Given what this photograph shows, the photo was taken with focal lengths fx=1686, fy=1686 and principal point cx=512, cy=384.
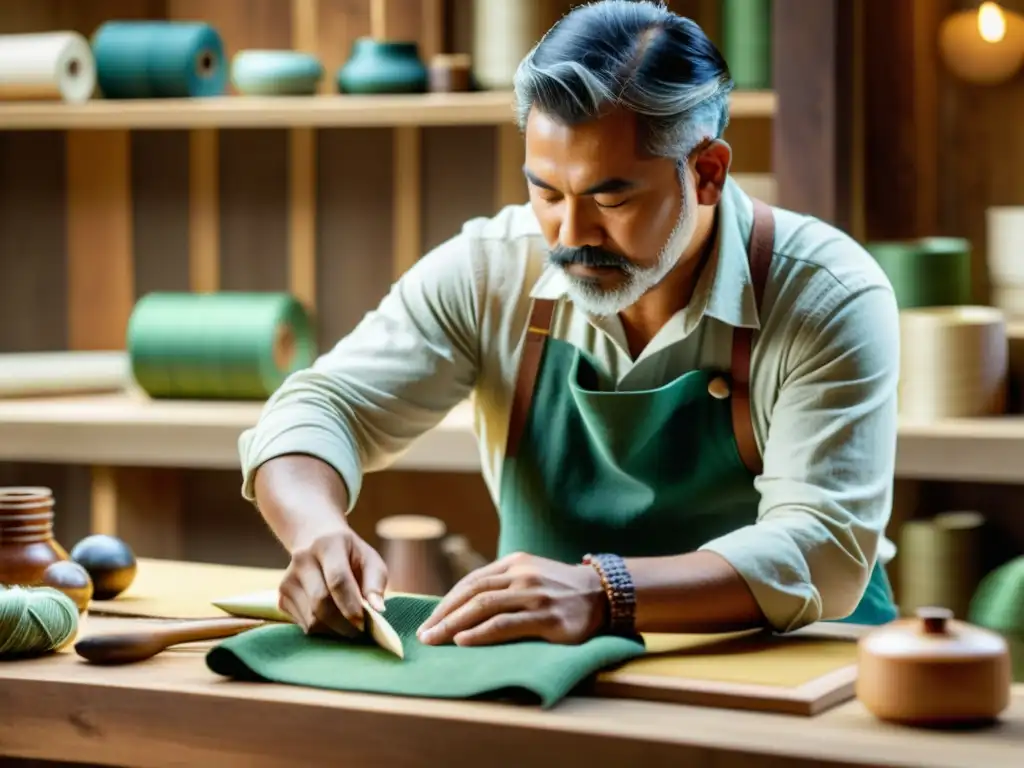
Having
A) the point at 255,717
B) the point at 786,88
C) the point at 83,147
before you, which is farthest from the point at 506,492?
the point at 83,147

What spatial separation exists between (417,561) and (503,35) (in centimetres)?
120

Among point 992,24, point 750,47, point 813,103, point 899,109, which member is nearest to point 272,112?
point 750,47

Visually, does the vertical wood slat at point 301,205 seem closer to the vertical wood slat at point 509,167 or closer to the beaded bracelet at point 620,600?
the vertical wood slat at point 509,167

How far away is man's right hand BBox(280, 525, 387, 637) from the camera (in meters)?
1.93

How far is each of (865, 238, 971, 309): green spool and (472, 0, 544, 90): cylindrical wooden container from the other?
2.96 ft

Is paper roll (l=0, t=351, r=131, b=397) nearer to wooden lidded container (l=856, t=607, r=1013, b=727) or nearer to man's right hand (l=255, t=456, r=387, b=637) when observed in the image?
man's right hand (l=255, t=456, r=387, b=637)

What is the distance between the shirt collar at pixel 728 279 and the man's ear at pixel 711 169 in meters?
0.07

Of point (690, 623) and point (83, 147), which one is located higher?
point (83, 147)

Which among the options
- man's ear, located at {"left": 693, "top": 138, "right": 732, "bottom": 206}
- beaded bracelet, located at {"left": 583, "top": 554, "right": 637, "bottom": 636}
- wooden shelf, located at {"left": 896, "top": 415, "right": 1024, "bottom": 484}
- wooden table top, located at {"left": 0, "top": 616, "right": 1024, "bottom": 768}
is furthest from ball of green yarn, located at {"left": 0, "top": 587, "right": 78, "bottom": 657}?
wooden shelf, located at {"left": 896, "top": 415, "right": 1024, "bottom": 484}

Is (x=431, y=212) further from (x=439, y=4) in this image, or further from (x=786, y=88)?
(x=786, y=88)

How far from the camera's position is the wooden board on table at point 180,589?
220 centimetres

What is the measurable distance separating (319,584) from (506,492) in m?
0.63

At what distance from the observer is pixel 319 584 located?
1959 millimetres

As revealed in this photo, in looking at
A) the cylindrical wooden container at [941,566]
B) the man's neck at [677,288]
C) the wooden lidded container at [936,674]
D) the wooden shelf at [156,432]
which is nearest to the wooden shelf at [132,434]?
the wooden shelf at [156,432]
